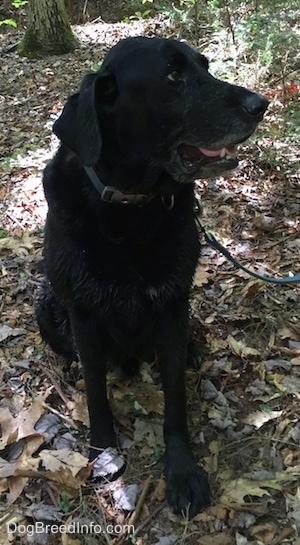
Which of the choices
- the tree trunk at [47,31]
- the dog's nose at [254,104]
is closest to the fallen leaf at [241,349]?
the dog's nose at [254,104]

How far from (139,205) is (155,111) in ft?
1.33

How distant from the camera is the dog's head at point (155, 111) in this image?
2176 millimetres

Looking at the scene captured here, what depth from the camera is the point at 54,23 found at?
8.45 m

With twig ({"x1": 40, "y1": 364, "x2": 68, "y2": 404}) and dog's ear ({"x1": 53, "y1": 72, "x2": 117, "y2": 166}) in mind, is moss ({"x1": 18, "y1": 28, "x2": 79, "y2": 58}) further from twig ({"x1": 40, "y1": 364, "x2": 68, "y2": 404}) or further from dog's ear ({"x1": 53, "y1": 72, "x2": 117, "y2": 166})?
dog's ear ({"x1": 53, "y1": 72, "x2": 117, "y2": 166})

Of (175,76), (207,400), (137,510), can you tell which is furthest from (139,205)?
(137,510)

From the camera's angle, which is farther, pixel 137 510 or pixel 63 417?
pixel 63 417

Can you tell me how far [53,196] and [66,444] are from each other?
4.00 feet

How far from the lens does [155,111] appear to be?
86.0 inches

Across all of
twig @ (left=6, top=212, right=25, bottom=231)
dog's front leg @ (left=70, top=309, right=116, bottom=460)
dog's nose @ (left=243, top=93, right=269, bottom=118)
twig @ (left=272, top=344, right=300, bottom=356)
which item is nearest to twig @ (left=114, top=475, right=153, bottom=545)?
dog's front leg @ (left=70, top=309, right=116, bottom=460)

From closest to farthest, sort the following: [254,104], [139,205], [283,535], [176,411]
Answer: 1. [254,104]
2. [283,535]
3. [139,205]
4. [176,411]

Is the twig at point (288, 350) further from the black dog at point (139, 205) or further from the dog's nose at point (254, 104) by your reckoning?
the dog's nose at point (254, 104)

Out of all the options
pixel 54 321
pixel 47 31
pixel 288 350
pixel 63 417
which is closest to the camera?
pixel 63 417

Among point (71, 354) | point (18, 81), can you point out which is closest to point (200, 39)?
point (18, 81)

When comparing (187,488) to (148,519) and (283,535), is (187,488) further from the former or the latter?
(283,535)
